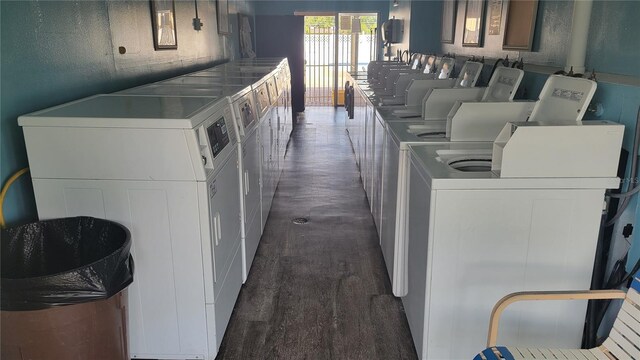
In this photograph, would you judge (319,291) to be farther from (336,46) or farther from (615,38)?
(336,46)

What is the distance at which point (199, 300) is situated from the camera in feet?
6.31

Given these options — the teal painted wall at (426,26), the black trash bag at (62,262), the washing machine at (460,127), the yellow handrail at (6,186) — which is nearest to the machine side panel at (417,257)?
the washing machine at (460,127)

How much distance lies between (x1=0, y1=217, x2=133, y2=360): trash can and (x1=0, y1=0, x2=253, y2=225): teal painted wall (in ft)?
0.68

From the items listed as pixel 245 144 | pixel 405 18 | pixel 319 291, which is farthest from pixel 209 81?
pixel 405 18

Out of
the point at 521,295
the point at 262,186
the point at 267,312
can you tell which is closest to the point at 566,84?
the point at 521,295

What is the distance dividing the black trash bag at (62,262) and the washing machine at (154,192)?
8 cm

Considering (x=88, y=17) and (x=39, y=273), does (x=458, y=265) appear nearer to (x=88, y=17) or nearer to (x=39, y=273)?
(x=39, y=273)

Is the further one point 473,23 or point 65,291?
point 473,23

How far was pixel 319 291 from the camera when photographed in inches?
107

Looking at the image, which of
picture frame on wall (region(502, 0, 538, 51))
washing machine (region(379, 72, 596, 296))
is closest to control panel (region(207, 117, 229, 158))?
washing machine (region(379, 72, 596, 296))

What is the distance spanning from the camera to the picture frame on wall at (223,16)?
5.48m

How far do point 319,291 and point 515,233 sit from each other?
4.20 ft

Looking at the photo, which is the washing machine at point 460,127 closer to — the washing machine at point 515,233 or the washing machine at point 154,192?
the washing machine at point 515,233

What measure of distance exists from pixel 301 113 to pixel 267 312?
6.88 m
